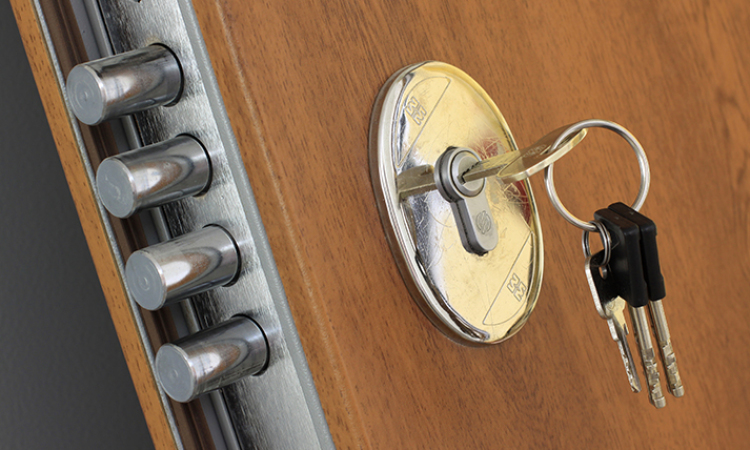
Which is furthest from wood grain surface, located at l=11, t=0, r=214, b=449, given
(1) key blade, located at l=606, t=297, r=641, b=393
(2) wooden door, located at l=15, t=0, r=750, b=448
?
(1) key blade, located at l=606, t=297, r=641, b=393

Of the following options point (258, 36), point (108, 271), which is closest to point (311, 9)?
point (258, 36)

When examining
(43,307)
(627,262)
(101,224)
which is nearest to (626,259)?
(627,262)

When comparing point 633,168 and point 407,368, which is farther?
point 633,168

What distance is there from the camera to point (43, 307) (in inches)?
15.7

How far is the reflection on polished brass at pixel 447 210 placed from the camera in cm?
27

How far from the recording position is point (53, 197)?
0.41m

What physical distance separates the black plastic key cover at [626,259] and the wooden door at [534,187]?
6 centimetres

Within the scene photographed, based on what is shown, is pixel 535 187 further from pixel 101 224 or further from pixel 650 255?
pixel 101 224

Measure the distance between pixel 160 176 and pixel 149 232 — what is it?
4 centimetres

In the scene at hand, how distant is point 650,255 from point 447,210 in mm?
83

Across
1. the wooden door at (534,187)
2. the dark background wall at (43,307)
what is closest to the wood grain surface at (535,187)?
the wooden door at (534,187)

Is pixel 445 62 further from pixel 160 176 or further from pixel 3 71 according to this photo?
pixel 3 71

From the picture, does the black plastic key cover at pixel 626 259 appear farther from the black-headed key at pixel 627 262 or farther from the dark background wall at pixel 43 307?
the dark background wall at pixel 43 307

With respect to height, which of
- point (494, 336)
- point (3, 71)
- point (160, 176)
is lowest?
point (494, 336)
